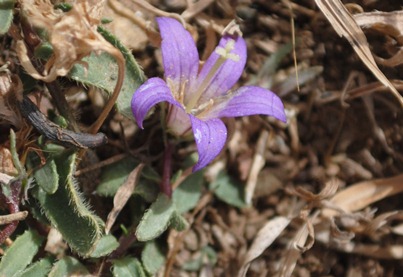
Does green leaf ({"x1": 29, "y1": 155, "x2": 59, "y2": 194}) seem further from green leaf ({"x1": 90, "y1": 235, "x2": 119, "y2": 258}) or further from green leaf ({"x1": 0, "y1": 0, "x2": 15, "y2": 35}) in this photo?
green leaf ({"x1": 0, "y1": 0, "x2": 15, "y2": 35})

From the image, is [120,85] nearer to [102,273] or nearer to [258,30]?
[102,273]

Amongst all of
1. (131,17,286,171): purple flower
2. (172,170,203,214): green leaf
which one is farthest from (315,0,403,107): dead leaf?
(172,170,203,214): green leaf

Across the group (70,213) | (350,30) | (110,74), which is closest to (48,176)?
(70,213)

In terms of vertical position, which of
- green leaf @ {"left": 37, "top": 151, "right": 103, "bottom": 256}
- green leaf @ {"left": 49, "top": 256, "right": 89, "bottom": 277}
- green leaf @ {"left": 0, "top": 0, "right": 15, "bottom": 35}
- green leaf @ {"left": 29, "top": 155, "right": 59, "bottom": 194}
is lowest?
green leaf @ {"left": 49, "top": 256, "right": 89, "bottom": 277}

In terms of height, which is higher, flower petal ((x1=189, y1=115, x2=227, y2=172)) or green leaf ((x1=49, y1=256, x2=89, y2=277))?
flower petal ((x1=189, y1=115, x2=227, y2=172))

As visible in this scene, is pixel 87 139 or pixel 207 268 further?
pixel 207 268

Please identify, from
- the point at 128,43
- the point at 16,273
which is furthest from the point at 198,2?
the point at 16,273

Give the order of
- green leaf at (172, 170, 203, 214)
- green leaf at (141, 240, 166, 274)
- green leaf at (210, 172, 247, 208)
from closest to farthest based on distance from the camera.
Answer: green leaf at (141, 240, 166, 274), green leaf at (172, 170, 203, 214), green leaf at (210, 172, 247, 208)
